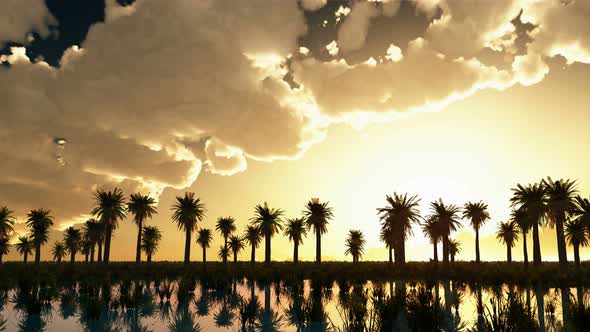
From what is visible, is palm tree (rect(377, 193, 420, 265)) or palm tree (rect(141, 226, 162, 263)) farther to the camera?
palm tree (rect(141, 226, 162, 263))

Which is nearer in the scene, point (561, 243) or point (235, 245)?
point (561, 243)

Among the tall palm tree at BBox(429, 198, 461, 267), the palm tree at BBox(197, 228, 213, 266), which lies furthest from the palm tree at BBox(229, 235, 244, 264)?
the tall palm tree at BBox(429, 198, 461, 267)

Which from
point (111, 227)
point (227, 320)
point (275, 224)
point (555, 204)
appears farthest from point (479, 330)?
point (111, 227)

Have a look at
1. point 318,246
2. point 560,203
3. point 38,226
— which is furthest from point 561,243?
point 38,226

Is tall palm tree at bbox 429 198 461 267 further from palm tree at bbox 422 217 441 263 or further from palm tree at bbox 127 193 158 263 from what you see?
palm tree at bbox 127 193 158 263

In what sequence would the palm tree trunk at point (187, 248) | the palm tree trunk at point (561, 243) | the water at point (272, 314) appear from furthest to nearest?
the palm tree trunk at point (187, 248) < the palm tree trunk at point (561, 243) < the water at point (272, 314)

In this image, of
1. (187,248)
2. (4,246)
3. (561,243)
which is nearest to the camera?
(561,243)

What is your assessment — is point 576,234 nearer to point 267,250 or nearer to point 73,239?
point 267,250

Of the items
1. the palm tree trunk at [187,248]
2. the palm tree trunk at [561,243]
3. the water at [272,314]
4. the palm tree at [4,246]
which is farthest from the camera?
the palm tree at [4,246]

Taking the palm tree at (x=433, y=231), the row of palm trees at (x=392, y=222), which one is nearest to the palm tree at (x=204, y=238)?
the row of palm trees at (x=392, y=222)

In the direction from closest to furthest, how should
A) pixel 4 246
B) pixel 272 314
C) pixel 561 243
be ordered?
1. pixel 272 314
2. pixel 561 243
3. pixel 4 246

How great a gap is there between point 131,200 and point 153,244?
26.9 metres

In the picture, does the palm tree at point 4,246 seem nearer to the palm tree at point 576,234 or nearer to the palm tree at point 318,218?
the palm tree at point 318,218

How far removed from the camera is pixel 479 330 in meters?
11.0
